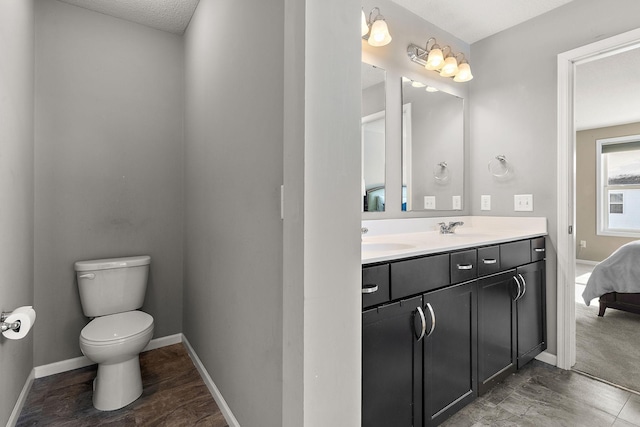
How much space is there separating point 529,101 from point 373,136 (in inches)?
47.5

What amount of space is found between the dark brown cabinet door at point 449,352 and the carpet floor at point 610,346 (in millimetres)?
1079

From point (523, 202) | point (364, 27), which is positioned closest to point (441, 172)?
point (523, 202)

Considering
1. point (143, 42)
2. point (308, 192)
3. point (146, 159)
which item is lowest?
point (308, 192)

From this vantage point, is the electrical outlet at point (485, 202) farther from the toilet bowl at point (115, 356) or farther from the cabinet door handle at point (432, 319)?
the toilet bowl at point (115, 356)

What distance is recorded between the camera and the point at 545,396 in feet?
5.88

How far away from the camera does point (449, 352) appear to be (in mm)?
1485

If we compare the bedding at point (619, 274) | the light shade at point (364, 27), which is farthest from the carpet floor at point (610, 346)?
the light shade at point (364, 27)

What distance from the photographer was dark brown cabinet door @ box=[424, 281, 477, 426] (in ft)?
4.55

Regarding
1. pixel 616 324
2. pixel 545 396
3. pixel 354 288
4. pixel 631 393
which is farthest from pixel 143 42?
pixel 616 324

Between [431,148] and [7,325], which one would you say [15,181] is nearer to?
[7,325]

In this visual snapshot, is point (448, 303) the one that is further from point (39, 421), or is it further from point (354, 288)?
point (39, 421)

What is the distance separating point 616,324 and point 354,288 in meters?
3.11

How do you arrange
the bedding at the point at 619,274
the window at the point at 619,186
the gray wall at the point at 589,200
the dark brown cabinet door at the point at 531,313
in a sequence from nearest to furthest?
the dark brown cabinet door at the point at 531,313 → the bedding at the point at 619,274 → the window at the point at 619,186 → the gray wall at the point at 589,200

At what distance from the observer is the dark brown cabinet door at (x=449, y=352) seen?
1.39 metres
